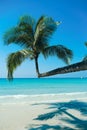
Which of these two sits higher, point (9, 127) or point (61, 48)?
point (61, 48)

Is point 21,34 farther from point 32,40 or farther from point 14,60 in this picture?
point 14,60

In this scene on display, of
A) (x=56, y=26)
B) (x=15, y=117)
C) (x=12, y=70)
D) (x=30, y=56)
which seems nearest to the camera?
(x=30, y=56)

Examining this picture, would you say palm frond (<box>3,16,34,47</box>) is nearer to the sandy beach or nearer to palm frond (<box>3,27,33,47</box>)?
palm frond (<box>3,27,33,47</box>)

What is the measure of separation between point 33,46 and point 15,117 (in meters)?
3.73

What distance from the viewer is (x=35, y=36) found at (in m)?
9.89

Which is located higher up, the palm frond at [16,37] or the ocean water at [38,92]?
the palm frond at [16,37]

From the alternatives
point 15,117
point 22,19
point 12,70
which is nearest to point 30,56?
point 12,70

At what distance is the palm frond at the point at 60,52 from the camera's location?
31.8 ft

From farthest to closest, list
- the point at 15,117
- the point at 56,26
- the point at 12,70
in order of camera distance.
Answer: the point at 15,117 → the point at 56,26 → the point at 12,70

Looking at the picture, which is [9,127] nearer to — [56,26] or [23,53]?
[23,53]

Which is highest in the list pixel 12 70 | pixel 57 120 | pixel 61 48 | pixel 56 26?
pixel 56 26

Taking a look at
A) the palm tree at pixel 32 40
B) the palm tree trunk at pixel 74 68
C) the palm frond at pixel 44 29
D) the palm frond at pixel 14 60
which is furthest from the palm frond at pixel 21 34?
the palm tree trunk at pixel 74 68

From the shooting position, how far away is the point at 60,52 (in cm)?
967

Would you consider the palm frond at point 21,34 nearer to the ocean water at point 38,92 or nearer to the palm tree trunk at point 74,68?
the palm tree trunk at point 74,68
